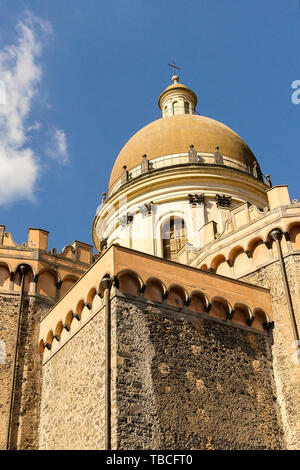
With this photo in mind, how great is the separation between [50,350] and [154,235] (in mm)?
10854

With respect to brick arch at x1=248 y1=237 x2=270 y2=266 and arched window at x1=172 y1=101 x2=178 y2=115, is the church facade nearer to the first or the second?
brick arch at x1=248 y1=237 x2=270 y2=266

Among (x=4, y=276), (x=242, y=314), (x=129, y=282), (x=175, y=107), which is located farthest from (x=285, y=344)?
(x=175, y=107)

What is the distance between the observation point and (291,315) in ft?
60.8

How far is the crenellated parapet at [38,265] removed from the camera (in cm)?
2194

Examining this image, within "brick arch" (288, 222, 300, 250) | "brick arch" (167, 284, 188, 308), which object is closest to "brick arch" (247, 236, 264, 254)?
"brick arch" (288, 222, 300, 250)

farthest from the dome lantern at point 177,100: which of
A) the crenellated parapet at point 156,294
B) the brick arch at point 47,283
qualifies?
the crenellated parapet at point 156,294

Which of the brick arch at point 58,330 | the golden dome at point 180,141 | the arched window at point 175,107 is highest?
the arched window at point 175,107

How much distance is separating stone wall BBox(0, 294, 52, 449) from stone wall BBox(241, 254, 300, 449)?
756cm

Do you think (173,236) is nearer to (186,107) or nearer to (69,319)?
(69,319)

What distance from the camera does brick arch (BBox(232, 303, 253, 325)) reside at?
18.9 metres

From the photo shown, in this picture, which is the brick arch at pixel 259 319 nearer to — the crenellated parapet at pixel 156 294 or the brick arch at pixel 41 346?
the crenellated parapet at pixel 156 294

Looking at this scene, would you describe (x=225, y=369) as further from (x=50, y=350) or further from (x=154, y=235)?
(x=154, y=235)

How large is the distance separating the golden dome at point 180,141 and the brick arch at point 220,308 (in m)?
14.1
